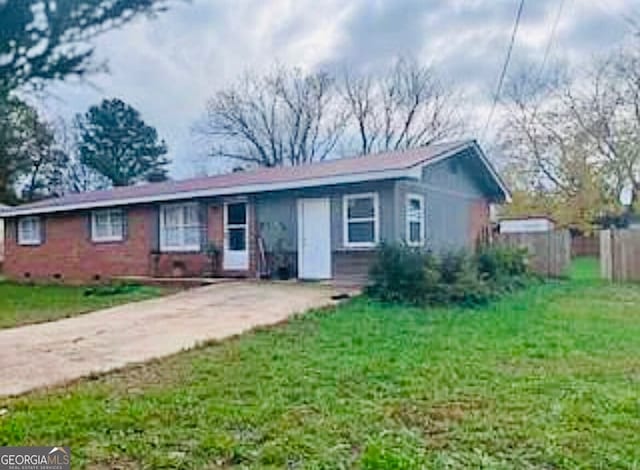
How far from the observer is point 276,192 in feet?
58.8

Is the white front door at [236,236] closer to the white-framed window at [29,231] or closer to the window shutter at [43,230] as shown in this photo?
the window shutter at [43,230]

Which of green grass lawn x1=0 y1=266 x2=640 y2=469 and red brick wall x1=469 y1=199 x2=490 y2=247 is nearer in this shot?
green grass lawn x1=0 y1=266 x2=640 y2=469

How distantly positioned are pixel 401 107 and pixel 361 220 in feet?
98.0

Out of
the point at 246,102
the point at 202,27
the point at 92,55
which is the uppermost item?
the point at 246,102

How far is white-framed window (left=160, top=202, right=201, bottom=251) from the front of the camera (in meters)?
19.6

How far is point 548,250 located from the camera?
21641mm

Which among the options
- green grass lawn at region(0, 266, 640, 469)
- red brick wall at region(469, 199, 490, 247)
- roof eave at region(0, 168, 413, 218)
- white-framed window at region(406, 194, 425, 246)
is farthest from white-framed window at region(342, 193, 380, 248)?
green grass lawn at region(0, 266, 640, 469)

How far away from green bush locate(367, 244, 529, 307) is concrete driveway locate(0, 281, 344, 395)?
1.19 meters

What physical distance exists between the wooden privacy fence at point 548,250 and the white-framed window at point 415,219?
4.73 m

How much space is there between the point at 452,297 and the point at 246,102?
34.9m

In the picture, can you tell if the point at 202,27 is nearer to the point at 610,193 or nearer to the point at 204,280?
the point at 204,280

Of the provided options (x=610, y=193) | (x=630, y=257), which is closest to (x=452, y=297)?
Result: (x=630, y=257)

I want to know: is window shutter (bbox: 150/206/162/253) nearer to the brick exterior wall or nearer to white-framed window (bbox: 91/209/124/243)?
the brick exterior wall

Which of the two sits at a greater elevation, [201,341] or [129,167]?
[129,167]
